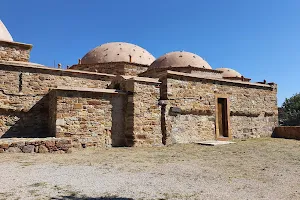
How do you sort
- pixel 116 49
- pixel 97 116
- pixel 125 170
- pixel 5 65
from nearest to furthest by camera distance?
1. pixel 125 170
2. pixel 97 116
3. pixel 5 65
4. pixel 116 49

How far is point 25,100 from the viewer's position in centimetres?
994

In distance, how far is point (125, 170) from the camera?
492cm

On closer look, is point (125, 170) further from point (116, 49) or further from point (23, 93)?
point (116, 49)

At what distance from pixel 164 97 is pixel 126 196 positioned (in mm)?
6748

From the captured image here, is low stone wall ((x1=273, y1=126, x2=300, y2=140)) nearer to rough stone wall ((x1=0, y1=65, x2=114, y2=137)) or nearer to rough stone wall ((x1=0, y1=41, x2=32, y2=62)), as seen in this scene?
rough stone wall ((x1=0, y1=65, x2=114, y2=137))

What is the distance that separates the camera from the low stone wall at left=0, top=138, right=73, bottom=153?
6449 millimetres

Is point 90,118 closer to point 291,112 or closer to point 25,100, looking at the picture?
point 25,100

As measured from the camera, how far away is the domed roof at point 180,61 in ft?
49.7

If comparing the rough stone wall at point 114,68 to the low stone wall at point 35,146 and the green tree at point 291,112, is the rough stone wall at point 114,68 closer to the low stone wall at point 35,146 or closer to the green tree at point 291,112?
the low stone wall at point 35,146

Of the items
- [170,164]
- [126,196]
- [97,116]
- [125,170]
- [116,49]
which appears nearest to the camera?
[126,196]

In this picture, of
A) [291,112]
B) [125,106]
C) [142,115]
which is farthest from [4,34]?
[291,112]

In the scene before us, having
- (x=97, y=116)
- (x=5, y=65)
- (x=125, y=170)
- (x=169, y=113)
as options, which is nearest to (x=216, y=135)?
(x=169, y=113)

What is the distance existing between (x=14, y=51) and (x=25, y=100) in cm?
385

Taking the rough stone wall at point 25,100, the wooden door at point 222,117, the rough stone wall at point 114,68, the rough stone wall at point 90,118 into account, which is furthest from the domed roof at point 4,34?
the wooden door at point 222,117
